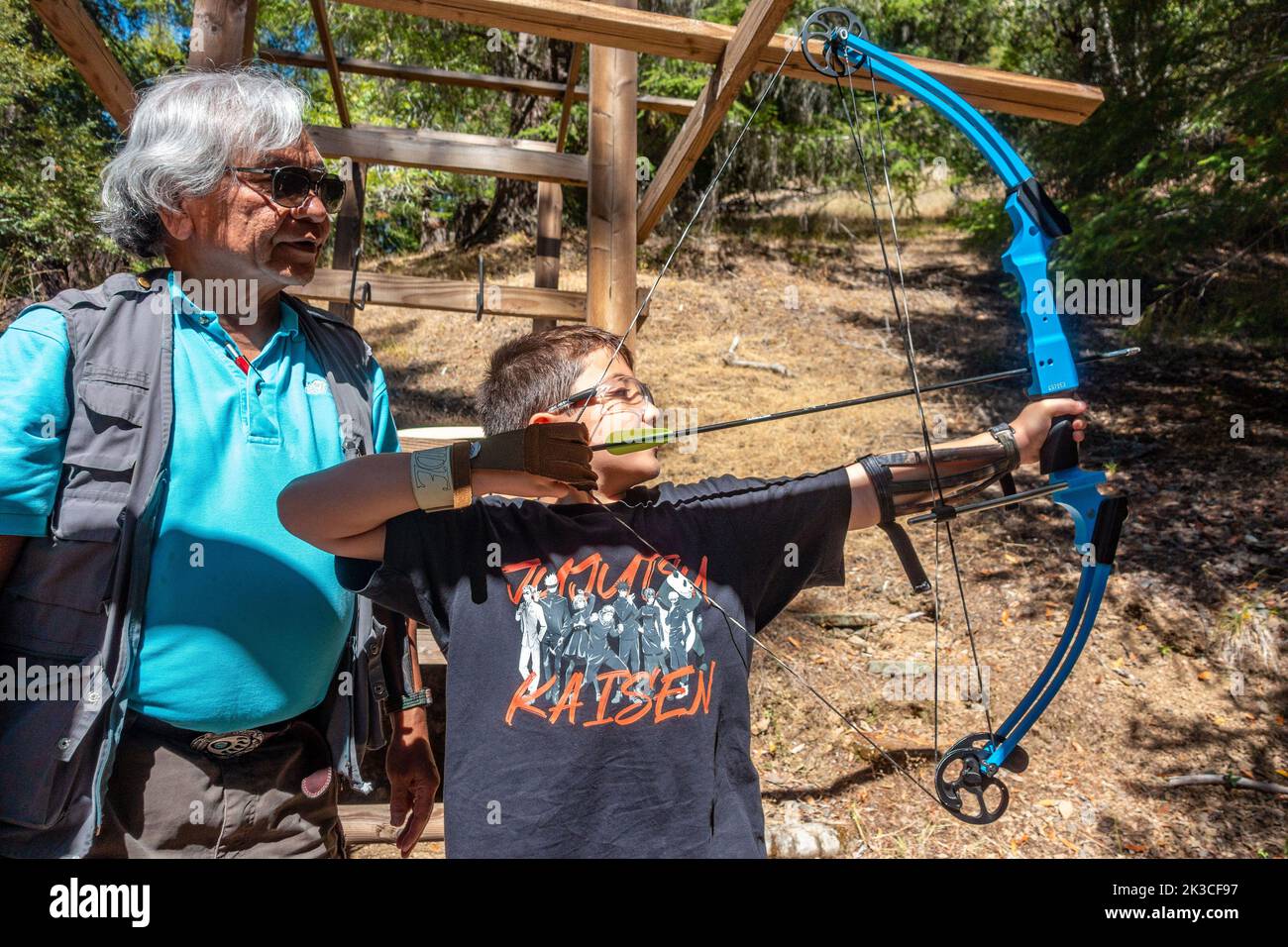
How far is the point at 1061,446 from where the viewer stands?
1530mm

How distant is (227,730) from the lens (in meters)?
1.53

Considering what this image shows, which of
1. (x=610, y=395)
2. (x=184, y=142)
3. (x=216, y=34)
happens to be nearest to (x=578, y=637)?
(x=610, y=395)

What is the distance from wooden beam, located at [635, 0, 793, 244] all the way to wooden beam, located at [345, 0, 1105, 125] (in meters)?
0.05

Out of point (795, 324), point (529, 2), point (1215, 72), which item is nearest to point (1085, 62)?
point (1215, 72)

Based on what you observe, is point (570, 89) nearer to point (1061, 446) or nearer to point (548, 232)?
point (548, 232)

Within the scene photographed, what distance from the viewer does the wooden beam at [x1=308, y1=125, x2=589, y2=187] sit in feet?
11.7

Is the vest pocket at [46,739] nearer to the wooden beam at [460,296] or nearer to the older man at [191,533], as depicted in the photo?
the older man at [191,533]

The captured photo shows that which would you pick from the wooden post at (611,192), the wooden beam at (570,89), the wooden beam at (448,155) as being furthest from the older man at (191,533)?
the wooden beam at (570,89)

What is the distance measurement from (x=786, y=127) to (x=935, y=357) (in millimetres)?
5176

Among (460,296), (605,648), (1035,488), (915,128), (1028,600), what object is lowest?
(1028,600)

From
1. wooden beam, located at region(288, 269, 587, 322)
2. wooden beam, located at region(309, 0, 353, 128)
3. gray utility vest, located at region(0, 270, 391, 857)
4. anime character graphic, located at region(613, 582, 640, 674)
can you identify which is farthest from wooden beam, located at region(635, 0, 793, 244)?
wooden beam, located at region(309, 0, 353, 128)

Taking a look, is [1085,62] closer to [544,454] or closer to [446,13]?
[446,13]

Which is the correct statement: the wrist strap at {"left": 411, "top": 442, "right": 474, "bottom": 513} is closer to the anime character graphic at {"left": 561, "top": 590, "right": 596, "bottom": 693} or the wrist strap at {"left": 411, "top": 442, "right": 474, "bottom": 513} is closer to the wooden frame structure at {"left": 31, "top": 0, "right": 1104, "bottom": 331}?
the anime character graphic at {"left": 561, "top": 590, "right": 596, "bottom": 693}

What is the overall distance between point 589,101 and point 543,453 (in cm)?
236
